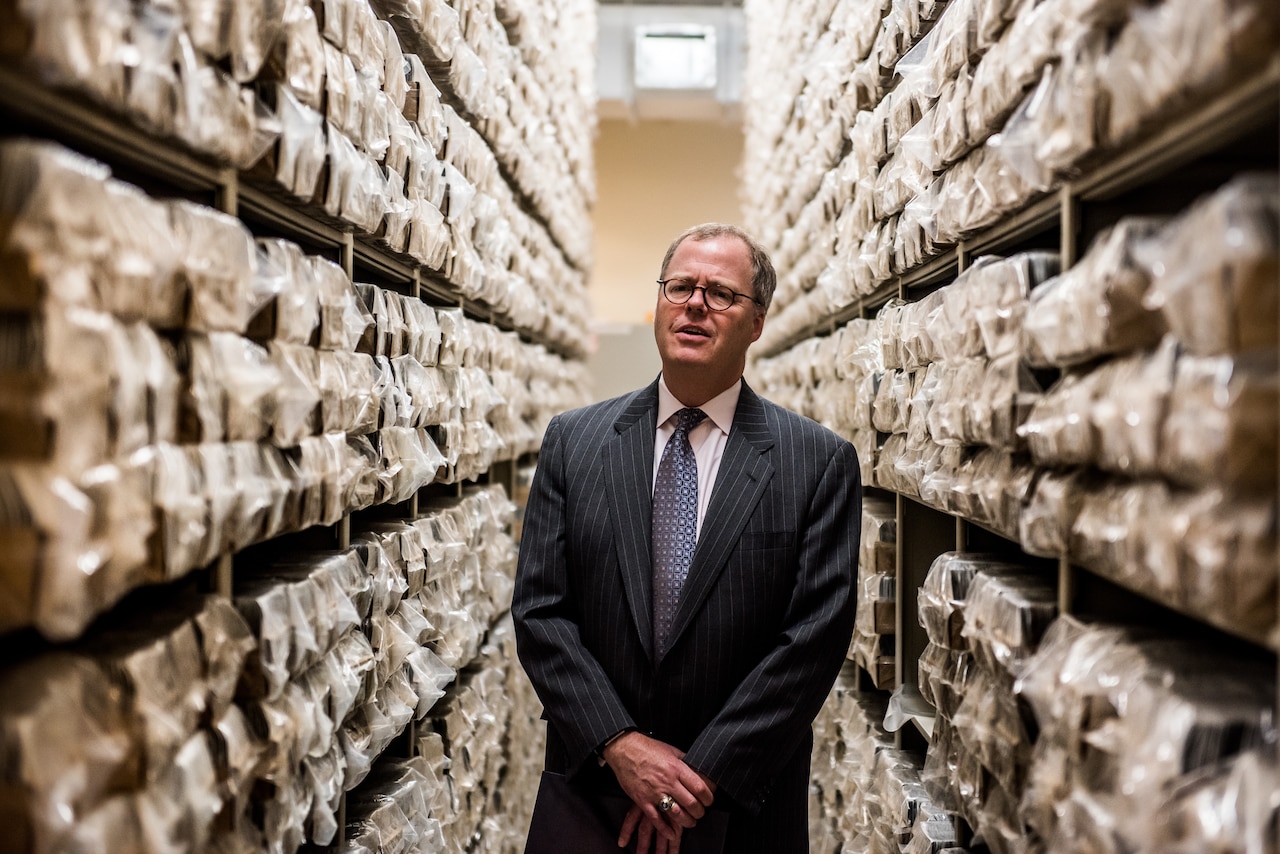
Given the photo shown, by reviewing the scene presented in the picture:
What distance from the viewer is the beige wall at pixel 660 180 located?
9.63m

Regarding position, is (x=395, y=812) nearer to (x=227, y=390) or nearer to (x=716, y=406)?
(x=716, y=406)

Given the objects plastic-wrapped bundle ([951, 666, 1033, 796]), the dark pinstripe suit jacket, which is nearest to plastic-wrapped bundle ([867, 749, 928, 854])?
the dark pinstripe suit jacket

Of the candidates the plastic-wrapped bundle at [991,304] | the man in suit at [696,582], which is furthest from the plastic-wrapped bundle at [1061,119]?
the man in suit at [696,582]

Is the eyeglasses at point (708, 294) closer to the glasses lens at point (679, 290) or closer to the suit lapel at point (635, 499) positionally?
the glasses lens at point (679, 290)

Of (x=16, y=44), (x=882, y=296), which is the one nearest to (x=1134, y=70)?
(x=16, y=44)

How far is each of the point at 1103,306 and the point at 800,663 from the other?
100cm

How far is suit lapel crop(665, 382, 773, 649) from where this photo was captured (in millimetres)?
2090

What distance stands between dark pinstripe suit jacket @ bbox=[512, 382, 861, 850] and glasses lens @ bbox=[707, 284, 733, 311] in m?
0.23

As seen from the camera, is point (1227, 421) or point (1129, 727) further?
point (1129, 727)

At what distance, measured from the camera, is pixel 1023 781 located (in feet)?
5.41

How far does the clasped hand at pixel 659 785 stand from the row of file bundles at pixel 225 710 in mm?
470

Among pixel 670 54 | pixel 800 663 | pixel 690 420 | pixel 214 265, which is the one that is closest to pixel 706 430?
pixel 690 420

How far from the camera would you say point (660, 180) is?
9.69 meters

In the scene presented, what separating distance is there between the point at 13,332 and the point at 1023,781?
4.79ft
